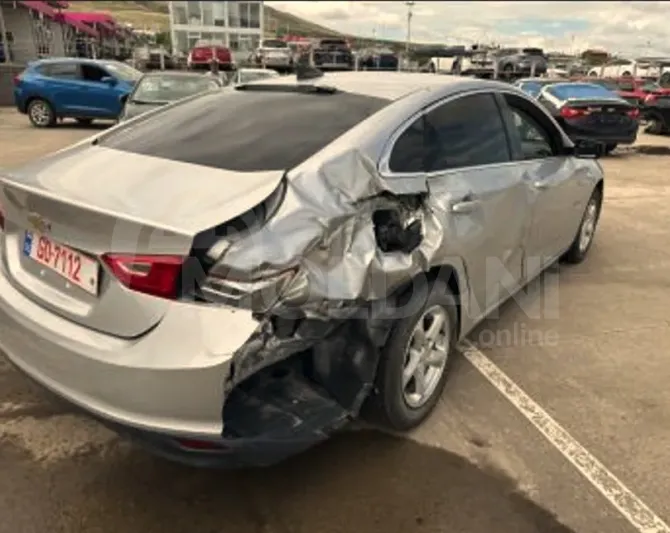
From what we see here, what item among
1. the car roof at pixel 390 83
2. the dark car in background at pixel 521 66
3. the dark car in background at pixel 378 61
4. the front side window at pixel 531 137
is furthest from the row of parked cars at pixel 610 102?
the dark car in background at pixel 378 61

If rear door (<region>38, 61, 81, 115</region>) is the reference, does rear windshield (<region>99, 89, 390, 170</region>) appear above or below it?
above

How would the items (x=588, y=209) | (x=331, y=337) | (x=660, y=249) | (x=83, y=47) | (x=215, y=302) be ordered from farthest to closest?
(x=83, y=47)
(x=660, y=249)
(x=588, y=209)
(x=331, y=337)
(x=215, y=302)

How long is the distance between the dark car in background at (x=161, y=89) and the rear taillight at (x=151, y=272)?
9.61 m

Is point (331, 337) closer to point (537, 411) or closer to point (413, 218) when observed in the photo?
point (413, 218)

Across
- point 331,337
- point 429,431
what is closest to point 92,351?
point 331,337

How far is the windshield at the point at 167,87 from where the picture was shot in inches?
460

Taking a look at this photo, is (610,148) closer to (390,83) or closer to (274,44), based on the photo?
(390,83)

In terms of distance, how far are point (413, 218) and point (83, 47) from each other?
153ft

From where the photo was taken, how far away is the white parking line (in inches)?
101

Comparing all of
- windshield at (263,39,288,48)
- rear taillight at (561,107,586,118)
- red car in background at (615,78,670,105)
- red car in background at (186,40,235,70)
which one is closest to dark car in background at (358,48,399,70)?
windshield at (263,39,288,48)

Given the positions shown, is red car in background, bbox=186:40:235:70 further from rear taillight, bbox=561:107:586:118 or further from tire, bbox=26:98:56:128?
rear taillight, bbox=561:107:586:118

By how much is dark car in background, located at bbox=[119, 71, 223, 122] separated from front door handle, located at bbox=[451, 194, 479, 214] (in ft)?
29.6

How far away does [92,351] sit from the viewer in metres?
2.27

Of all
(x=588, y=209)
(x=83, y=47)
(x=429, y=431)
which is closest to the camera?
(x=429, y=431)
